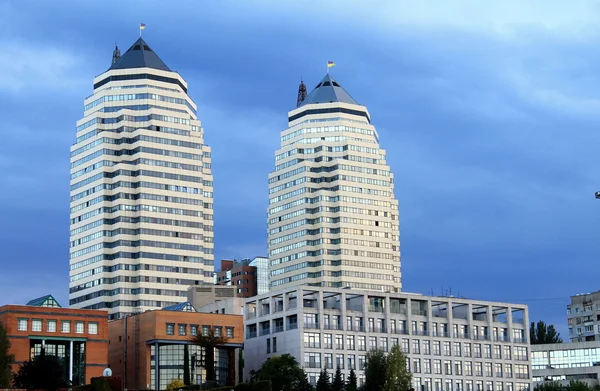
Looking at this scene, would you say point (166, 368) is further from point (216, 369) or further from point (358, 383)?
point (358, 383)

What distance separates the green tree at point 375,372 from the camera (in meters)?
179

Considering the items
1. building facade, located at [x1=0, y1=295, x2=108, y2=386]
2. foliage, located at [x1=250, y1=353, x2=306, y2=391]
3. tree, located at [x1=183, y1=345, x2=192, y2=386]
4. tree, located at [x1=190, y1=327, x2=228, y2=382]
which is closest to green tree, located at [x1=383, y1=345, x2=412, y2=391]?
foliage, located at [x1=250, y1=353, x2=306, y2=391]

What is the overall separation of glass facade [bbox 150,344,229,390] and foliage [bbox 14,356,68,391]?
25.3m

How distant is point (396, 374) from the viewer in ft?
587

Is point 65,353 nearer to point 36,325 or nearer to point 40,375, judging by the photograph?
point 36,325

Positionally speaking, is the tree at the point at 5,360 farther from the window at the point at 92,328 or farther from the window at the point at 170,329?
the window at the point at 170,329

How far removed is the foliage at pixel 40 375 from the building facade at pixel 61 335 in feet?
31.4

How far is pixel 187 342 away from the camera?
17950cm

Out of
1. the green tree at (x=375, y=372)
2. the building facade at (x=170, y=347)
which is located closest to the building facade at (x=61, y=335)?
the building facade at (x=170, y=347)

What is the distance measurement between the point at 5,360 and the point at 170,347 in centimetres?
3203

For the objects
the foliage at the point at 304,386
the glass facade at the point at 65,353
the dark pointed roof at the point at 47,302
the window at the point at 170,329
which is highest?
the dark pointed roof at the point at 47,302

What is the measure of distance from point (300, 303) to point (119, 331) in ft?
109

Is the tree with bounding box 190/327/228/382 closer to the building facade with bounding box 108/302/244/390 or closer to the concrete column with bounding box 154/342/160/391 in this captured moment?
the building facade with bounding box 108/302/244/390

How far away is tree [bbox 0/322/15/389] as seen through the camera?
15112cm
